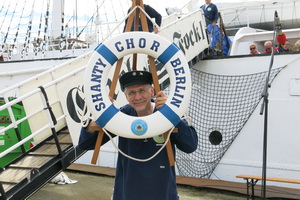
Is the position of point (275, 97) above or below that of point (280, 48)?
below

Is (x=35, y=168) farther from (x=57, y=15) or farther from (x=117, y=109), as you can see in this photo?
(x=57, y=15)

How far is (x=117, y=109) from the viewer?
2.35 meters

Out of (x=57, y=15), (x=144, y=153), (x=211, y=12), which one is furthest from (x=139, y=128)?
(x=57, y=15)

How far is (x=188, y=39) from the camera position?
21.7 ft

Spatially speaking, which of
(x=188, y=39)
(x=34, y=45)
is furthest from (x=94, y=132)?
(x=34, y=45)

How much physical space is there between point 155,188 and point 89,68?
2.94 feet

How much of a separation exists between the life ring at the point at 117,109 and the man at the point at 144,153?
67 millimetres

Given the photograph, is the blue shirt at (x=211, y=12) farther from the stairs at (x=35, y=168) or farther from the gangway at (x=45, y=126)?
the stairs at (x=35, y=168)

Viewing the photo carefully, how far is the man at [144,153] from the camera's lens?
2215 mm

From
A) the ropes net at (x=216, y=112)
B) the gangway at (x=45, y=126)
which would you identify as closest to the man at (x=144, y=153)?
the gangway at (x=45, y=126)

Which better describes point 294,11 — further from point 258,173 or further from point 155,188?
point 155,188

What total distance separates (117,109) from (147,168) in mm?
431

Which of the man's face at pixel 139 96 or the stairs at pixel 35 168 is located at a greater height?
the man's face at pixel 139 96

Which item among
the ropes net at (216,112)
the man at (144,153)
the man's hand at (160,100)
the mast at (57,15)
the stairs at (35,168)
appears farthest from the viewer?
the mast at (57,15)
